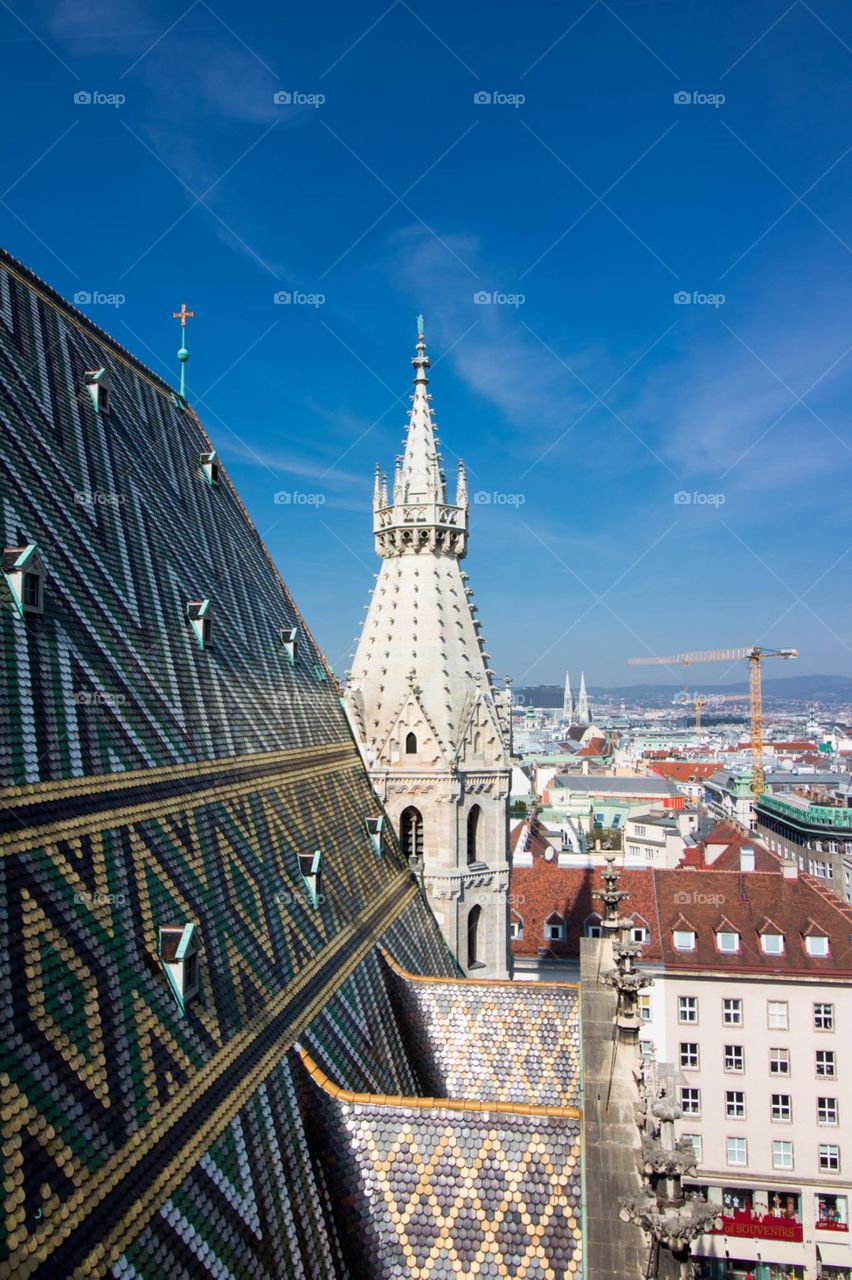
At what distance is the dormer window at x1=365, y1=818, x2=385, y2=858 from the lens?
2128 cm

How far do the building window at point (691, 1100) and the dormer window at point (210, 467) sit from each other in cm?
3156

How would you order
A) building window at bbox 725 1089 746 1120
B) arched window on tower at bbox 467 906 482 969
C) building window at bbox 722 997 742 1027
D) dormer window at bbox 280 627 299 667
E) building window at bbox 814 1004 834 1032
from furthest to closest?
building window at bbox 722 997 742 1027 → building window at bbox 814 1004 834 1032 → building window at bbox 725 1089 746 1120 → arched window on tower at bbox 467 906 482 969 → dormer window at bbox 280 627 299 667

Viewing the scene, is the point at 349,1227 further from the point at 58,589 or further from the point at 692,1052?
the point at 692,1052

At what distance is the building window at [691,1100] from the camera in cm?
3841

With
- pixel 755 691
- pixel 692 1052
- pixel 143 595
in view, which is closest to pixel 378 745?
pixel 143 595

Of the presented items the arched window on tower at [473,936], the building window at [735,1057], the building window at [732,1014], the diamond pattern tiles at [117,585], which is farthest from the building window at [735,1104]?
the diamond pattern tiles at [117,585]

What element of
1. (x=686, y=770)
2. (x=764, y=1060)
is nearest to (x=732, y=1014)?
(x=764, y=1060)

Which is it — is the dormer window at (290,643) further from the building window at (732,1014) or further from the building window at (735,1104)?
the building window at (735,1104)

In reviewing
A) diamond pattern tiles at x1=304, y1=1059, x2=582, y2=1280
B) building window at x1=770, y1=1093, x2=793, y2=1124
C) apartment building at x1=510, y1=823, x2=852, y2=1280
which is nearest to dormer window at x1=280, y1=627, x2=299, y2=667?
diamond pattern tiles at x1=304, y1=1059, x2=582, y2=1280

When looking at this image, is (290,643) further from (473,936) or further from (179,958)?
(473,936)

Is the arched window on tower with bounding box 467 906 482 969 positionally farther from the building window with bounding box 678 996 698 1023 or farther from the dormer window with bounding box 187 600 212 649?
the building window with bounding box 678 996 698 1023

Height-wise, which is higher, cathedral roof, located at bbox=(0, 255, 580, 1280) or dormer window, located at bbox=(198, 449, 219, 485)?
dormer window, located at bbox=(198, 449, 219, 485)

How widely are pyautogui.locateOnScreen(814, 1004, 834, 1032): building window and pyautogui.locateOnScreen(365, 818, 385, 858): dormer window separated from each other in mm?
25943

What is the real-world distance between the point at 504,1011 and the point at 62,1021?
11061 millimetres
